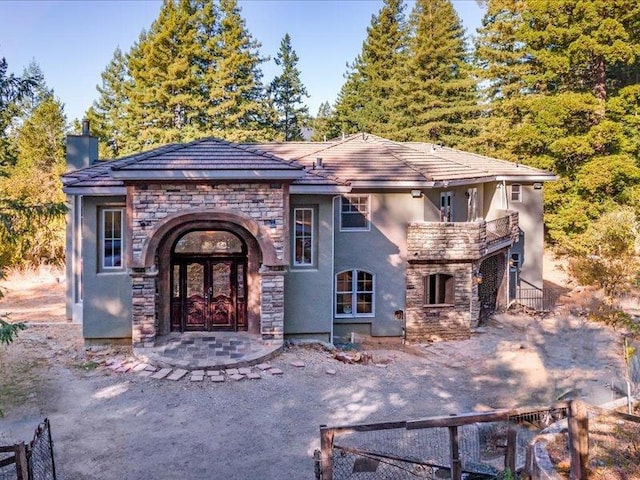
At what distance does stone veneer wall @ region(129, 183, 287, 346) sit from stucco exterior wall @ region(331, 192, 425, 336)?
3364 mm

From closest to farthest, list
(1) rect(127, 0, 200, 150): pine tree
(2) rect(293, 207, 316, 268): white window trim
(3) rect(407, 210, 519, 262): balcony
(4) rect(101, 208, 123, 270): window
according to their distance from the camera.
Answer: (4) rect(101, 208, 123, 270): window, (2) rect(293, 207, 316, 268): white window trim, (3) rect(407, 210, 519, 262): balcony, (1) rect(127, 0, 200, 150): pine tree

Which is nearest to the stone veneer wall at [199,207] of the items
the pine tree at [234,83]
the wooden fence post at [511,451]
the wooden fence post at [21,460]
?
the wooden fence post at [21,460]

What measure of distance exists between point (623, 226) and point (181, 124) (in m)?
30.9

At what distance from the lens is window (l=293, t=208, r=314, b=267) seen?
1608 cm

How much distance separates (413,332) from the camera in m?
17.4

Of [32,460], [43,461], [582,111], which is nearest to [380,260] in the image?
[43,461]

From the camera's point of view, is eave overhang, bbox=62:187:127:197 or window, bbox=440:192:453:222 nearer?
eave overhang, bbox=62:187:127:197

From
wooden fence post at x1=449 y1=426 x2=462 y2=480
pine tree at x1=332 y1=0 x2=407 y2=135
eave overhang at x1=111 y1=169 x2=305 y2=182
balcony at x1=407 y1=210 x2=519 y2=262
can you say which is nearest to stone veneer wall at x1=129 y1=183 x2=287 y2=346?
eave overhang at x1=111 y1=169 x2=305 y2=182

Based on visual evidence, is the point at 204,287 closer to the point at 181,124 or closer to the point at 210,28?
the point at 181,124

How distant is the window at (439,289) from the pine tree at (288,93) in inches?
1135

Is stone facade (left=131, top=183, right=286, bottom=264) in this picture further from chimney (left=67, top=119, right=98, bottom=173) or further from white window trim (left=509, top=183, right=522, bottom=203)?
white window trim (left=509, top=183, right=522, bottom=203)

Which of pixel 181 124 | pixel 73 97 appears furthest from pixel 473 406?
pixel 73 97

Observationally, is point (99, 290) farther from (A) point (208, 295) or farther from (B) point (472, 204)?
(B) point (472, 204)

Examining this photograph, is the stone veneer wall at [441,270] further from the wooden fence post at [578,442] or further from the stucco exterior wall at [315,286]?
the wooden fence post at [578,442]
